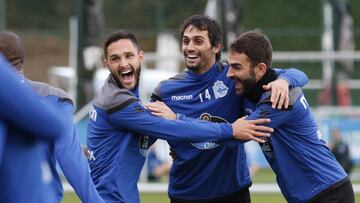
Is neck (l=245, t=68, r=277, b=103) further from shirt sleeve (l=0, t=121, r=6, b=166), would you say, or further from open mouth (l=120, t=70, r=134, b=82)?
shirt sleeve (l=0, t=121, r=6, b=166)

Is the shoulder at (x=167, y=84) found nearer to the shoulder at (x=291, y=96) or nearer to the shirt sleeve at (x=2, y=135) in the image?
the shoulder at (x=291, y=96)

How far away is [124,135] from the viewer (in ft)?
20.1

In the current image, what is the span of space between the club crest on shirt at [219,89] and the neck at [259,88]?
394 mm

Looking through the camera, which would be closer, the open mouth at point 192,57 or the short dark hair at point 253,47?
the short dark hair at point 253,47

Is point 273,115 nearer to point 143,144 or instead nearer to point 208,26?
point 143,144

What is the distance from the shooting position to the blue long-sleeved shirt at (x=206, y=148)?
6789mm

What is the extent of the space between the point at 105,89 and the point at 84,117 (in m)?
11.5

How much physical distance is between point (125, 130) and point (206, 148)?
83 centimetres

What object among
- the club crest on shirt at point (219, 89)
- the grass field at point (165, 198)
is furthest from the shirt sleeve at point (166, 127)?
the grass field at point (165, 198)

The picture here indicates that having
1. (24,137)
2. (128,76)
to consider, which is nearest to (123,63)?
(128,76)

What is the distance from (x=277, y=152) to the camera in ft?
20.5

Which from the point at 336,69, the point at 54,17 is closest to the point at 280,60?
the point at 336,69

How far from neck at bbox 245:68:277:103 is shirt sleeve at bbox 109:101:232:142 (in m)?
0.33

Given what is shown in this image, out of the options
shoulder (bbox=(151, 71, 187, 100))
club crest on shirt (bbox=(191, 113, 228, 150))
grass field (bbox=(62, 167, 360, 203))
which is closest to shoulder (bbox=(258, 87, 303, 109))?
club crest on shirt (bbox=(191, 113, 228, 150))
